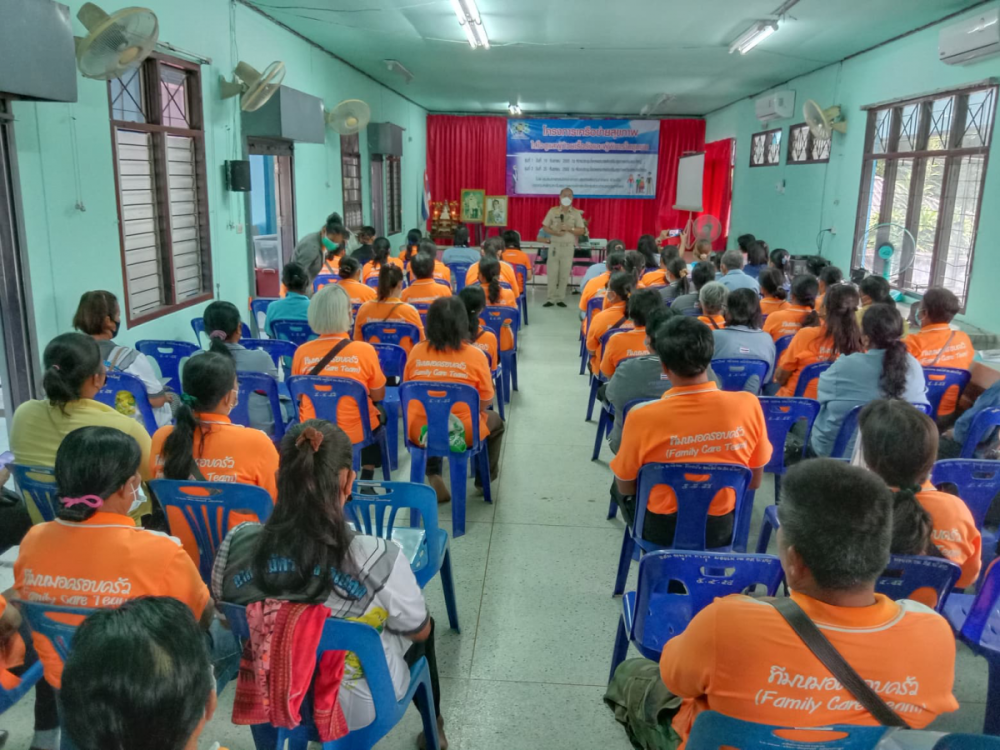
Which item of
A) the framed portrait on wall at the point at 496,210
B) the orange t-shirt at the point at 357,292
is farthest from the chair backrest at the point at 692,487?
the framed portrait on wall at the point at 496,210

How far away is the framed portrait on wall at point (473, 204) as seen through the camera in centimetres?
1535

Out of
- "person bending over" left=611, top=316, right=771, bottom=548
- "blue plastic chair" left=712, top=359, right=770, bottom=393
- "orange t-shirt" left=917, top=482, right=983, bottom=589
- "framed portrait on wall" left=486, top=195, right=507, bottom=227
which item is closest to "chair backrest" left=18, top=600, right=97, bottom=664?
"person bending over" left=611, top=316, right=771, bottom=548

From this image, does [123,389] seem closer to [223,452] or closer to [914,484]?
[223,452]

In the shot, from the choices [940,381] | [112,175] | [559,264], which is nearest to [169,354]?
[112,175]

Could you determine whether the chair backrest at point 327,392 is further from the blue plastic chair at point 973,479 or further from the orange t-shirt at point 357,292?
the blue plastic chair at point 973,479

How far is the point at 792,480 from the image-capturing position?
1.41 m

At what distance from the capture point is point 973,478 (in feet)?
8.00

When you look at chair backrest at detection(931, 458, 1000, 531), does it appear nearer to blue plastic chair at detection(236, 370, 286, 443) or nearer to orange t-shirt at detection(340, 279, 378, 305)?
blue plastic chair at detection(236, 370, 286, 443)

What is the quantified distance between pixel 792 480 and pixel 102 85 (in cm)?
460

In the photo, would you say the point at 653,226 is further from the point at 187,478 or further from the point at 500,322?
the point at 187,478

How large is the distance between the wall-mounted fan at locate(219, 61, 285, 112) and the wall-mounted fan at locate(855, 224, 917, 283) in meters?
5.21

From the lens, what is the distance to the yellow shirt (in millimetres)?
2434

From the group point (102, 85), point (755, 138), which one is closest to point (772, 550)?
point (102, 85)

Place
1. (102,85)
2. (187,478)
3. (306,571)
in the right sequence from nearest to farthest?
(306,571)
(187,478)
(102,85)
